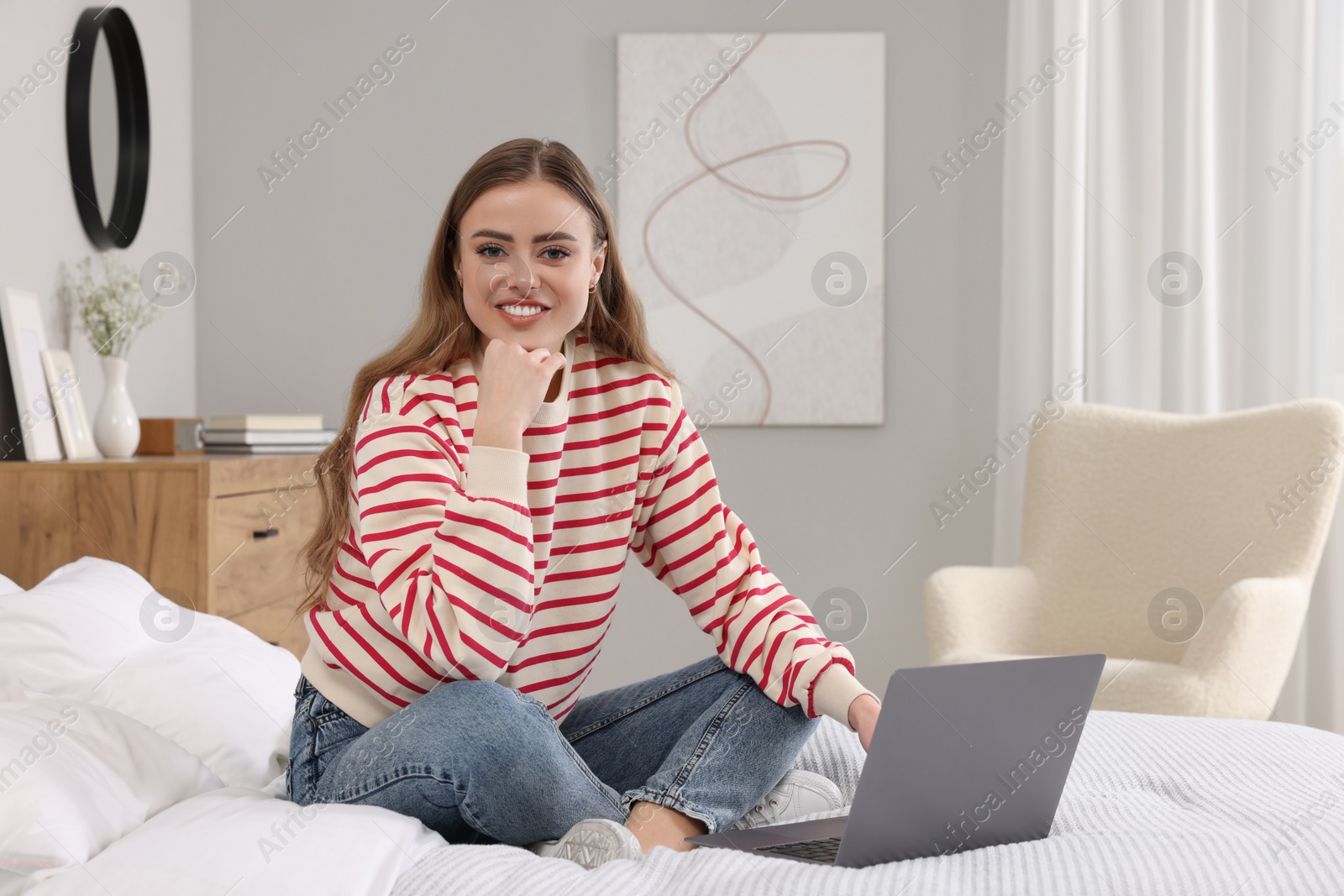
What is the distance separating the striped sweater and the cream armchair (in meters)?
1.04

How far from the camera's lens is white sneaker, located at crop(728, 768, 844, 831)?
117 centimetres

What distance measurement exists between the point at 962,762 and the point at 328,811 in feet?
1.76

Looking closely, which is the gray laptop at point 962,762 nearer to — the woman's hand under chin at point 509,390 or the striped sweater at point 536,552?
the striped sweater at point 536,552

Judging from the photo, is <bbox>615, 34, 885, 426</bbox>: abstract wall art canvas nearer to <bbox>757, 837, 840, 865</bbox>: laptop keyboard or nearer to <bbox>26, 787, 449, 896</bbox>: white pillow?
<bbox>757, 837, 840, 865</bbox>: laptop keyboard

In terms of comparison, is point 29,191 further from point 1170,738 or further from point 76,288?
point 1170,738

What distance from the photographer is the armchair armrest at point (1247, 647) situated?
2008 millimetres

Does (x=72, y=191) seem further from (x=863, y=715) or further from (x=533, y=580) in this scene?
(x=863, y=715)

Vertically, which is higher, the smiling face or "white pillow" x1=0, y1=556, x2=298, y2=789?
the smiling face

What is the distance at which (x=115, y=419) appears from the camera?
2.19m

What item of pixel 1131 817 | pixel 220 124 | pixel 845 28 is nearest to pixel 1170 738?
pixel 1131 817

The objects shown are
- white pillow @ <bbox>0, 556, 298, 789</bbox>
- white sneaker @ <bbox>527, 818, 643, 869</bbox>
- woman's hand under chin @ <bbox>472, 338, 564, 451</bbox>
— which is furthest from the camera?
white pillow @ <bbox>0, 556, 298, 789</bbox>

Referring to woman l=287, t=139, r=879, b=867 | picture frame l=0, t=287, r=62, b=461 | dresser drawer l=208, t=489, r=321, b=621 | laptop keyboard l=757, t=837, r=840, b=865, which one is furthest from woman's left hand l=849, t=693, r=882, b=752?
picture frame l=0, t=287, r=62, b=461

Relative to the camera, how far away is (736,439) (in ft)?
9.68

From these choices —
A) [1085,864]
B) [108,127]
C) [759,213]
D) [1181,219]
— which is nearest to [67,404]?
[108,127]
